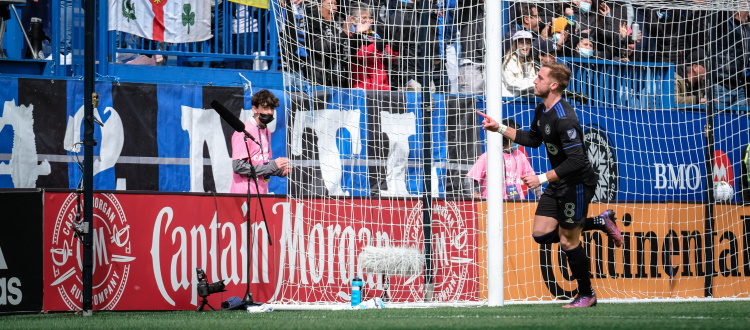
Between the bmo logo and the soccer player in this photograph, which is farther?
the bmo logo

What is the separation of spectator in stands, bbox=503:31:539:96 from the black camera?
4044 millimetres

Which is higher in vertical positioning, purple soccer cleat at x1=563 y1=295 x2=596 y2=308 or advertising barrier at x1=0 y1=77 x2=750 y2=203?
advertising barrier at x1=0 y1=77 x2=750 y2=203

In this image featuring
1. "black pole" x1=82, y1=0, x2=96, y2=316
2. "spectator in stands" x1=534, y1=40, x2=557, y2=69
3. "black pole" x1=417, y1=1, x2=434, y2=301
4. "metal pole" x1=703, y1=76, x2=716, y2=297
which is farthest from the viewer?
"spectator in stands" x1=534, y1=40, x2=557, y2=69

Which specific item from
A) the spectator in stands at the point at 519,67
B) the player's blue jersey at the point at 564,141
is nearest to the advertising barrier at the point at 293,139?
the spectator in stands at the point at 519,67

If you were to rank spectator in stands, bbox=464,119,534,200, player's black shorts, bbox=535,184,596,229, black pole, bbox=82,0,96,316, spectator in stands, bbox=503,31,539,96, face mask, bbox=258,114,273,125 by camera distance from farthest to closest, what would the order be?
spectator in stands, bbox=503,31,539,96 < spectator in stands, bbox=464,119,534,200 < face mask, bbox=258,114,273,125 < player's black shorts, bbox=535,184,596,229 < black pole, bbox=82,0,96,316

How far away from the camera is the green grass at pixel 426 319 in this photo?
20.3 feet

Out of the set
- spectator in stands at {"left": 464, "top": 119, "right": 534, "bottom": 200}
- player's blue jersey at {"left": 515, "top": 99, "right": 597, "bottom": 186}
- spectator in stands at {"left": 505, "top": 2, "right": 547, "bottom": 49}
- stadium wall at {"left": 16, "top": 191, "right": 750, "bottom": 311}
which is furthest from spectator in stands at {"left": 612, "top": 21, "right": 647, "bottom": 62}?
player's blue jersey at {"left": 515, "top": 99, "right": 597, "bottom": 186}

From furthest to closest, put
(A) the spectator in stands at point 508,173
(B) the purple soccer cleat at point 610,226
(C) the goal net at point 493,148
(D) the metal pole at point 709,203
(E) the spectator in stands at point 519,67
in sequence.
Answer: (E) the spectator in stands at point 519,67
(D) the metal pole at point 709,203
(A) the spectator in stands at point 508,173
(C) the goal net at point 493,148
(B) the purple soccer cleat at point 610,226

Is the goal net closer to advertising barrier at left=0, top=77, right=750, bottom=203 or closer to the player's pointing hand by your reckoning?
advertising barrier at left=0, top=77, right=750, bottom=203

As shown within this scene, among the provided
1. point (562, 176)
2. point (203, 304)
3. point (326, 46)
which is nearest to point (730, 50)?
point (326, 46)

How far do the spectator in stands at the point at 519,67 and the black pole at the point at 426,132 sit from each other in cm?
93

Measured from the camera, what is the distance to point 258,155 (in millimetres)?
9648

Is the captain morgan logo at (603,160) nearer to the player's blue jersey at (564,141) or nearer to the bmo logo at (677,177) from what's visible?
the bmo logo at (677,177)

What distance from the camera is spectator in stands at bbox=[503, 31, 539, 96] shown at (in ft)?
36.8
